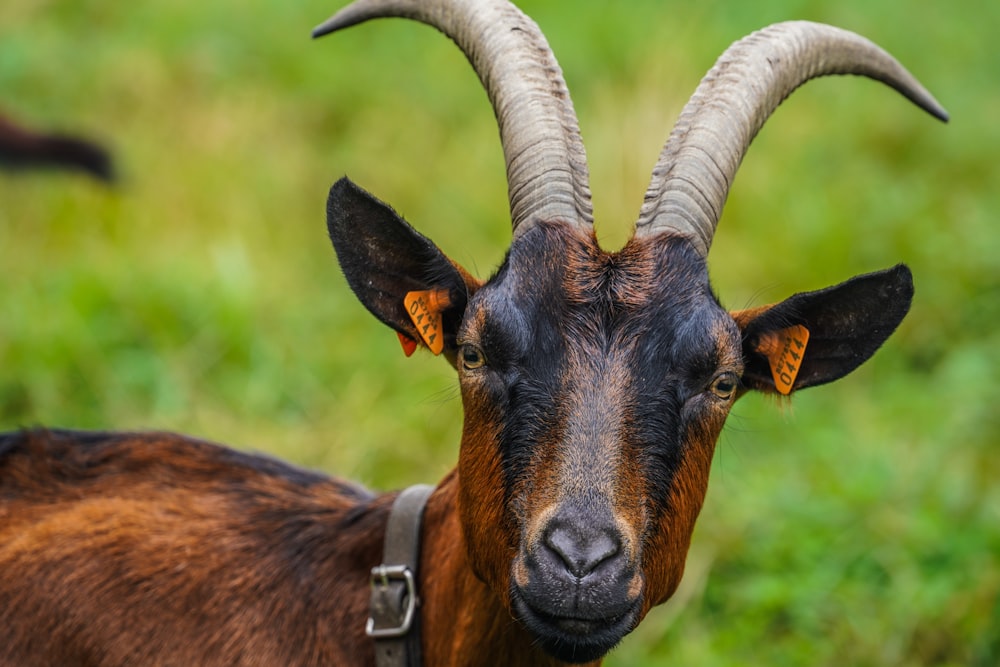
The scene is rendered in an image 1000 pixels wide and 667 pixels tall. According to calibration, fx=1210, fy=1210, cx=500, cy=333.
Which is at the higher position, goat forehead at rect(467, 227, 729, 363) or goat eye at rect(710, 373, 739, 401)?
goat forehead at rect(467, 227, 729, 363)

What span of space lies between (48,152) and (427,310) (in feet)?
15.5

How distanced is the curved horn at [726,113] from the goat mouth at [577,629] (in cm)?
106

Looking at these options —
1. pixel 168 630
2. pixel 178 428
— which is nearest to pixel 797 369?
pixel 168 630

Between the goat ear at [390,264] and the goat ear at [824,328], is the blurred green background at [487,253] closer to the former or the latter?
the goat ear at [824,328]

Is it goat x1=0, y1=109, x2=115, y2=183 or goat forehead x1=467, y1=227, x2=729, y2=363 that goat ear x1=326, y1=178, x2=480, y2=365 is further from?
goat x1=0, y1=109, x2=115, y2=183

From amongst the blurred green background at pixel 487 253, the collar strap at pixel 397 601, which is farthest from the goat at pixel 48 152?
the collar strap at pixel 397 601

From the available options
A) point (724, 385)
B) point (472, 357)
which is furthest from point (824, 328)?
point (472, 357)

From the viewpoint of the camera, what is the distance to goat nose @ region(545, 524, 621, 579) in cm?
279

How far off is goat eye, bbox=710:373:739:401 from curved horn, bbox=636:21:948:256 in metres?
0.37

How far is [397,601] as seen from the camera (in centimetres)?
354

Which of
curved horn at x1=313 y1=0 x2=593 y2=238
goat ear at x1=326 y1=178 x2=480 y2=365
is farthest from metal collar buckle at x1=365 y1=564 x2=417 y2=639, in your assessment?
curved horn at x1=313 y1=0 x2=593 y2=238

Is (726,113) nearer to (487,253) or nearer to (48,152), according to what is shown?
(487,253)

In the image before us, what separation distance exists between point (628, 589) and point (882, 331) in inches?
45.0

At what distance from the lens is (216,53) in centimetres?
1016
